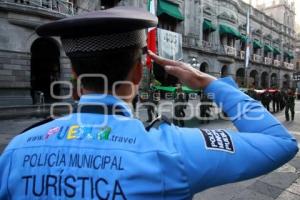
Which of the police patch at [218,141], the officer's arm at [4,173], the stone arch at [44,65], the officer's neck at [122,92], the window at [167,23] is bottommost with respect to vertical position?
the officer's arm at [4,173]

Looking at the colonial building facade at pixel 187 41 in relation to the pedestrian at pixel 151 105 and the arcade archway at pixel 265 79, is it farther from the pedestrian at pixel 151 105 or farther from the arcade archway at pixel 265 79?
the pedestrian at pixel 151 105

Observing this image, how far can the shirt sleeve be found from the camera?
109cm

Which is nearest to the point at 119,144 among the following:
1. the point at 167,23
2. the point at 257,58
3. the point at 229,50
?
the point at 167,23

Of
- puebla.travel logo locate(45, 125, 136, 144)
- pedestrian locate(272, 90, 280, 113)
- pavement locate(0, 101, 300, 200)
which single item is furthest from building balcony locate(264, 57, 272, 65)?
puebla.travel logo locate(45, 125, 136, 144)

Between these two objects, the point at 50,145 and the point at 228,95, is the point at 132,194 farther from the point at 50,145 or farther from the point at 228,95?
the point at 228,95

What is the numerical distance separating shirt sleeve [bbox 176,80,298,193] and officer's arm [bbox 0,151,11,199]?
639 millimetres

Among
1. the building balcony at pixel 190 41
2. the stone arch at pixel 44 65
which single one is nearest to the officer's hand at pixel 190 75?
the stone arch at pixel 44 65

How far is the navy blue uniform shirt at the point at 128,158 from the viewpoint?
1056 millimetres

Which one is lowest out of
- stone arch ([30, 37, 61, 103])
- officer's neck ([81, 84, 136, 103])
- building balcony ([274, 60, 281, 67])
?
officer's neck ([81, 84, 136, 103])

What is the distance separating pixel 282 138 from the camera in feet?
3.83

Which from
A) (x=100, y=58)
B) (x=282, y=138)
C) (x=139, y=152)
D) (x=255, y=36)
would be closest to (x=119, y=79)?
(x=100, y=58)

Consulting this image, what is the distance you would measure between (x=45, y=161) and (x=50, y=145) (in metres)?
0.06

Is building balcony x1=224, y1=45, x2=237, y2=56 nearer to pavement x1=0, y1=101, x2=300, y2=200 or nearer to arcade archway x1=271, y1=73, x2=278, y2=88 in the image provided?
arcade archway x1=271, y1=73, x2=278, y2=88

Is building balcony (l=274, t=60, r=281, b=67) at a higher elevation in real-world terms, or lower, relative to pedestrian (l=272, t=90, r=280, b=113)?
higher
